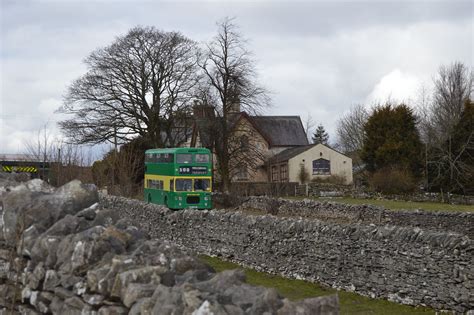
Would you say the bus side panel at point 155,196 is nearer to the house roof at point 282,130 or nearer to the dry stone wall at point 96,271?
the dry stone wall at point 96,271

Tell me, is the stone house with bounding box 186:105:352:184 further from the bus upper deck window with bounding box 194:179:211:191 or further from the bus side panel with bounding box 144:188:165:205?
the bus upper deck window with bounding box 194:179:211:191

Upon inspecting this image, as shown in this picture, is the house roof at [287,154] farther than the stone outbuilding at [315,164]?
Yes

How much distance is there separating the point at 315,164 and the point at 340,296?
150 feet

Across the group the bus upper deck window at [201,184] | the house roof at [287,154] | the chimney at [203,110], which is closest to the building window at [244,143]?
the chimney at [203,110]

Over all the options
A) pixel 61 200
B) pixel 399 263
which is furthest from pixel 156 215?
pixel 61 200

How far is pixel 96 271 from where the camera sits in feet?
14.1

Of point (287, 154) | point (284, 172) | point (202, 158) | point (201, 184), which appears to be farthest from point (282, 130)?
point (201, 184)

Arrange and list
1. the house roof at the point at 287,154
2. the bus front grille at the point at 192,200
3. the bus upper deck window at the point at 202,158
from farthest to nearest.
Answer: the house roof at the point at 287,154
the bus upper deck window at the point at 202,158
the bus front grille at the point at 192,200

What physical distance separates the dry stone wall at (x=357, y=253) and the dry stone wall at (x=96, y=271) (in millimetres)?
6398

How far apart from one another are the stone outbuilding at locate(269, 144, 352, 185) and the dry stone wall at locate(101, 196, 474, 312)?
3902 centimetres

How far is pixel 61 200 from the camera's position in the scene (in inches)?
226

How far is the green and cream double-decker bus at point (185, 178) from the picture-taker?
2997 centimetres

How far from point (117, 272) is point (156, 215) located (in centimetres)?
1538

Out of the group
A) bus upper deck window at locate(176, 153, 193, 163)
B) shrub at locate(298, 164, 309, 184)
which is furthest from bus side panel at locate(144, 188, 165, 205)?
shrub at locate(298, 164, 309, 184)
